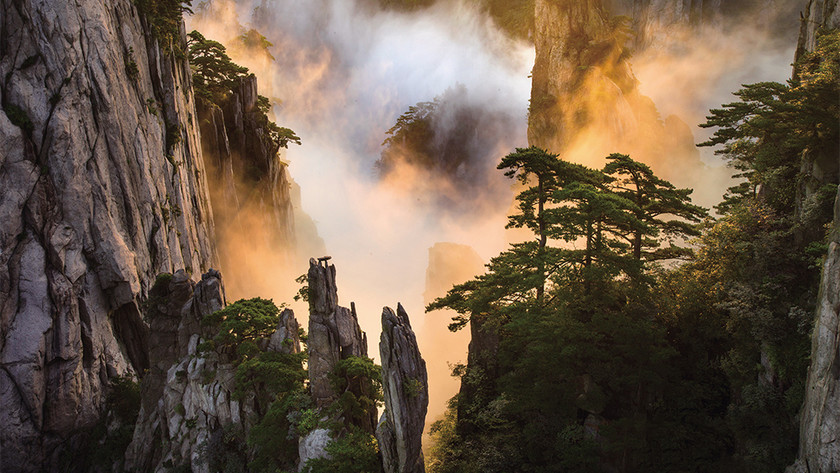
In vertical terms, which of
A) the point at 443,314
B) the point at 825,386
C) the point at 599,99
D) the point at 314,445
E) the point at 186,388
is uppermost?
the point at 599,99

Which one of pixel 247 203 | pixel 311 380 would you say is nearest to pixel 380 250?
pixel 247 203

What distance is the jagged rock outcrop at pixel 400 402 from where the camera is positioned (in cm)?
1561

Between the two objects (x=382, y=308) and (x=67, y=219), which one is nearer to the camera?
(x=67, y=219)

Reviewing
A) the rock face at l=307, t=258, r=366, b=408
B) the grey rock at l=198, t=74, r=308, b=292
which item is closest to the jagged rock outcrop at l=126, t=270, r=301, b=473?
the rock face at l=307, t=258, r=366, b=408

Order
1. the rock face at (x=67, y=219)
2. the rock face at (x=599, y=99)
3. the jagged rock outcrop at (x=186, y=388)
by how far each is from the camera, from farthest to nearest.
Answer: the rock face at (x=599, y=99)
the rock face at (x=67, y=219)
the jagged rock outcrop at (x=186, y=388)

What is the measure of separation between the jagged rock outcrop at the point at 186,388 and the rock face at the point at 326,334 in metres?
2.80

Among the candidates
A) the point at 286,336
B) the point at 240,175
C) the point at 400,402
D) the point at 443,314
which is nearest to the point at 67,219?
the point at 286,336

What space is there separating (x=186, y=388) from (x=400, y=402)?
43.5 ft

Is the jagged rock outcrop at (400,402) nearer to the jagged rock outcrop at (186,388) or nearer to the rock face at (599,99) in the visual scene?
the jagged rock outcrop at (186,388)

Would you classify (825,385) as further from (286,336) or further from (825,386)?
(286,336)

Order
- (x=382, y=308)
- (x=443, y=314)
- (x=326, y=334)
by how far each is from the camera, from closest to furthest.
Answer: (x=326, y=334) → (x=382, y=308) → (x=443, y=314)

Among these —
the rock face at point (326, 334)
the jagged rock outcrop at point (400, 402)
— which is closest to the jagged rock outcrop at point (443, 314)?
the rock face at point (326, 334)

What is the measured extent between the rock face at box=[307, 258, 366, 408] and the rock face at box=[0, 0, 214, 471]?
1690 centimetres

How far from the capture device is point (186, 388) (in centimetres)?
2261
